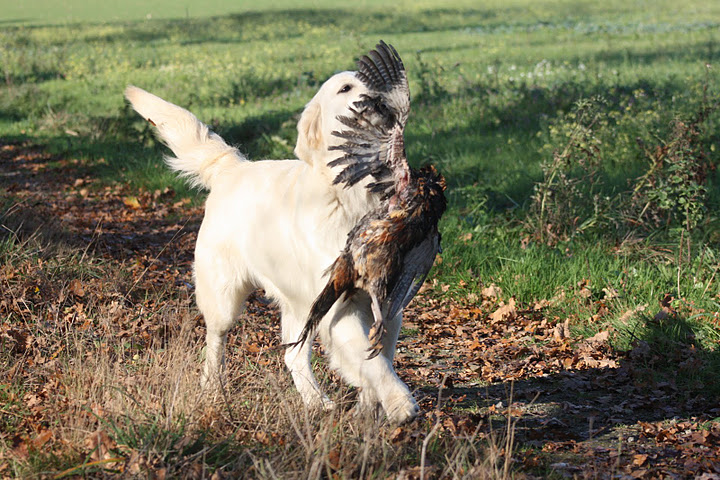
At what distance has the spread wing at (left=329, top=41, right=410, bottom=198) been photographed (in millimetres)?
3182

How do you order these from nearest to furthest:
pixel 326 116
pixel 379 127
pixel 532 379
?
pixel 379 127, pixel 326 116, pixel 532 379

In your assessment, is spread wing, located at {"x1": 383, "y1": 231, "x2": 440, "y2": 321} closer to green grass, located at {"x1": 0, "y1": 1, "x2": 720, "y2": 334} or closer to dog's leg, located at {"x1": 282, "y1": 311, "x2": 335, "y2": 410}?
dog's leg, located at {"x1": 282, "y1": 311, "x2": 335, "y2": 410}

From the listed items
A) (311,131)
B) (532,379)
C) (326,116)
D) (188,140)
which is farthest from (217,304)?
(532,379)

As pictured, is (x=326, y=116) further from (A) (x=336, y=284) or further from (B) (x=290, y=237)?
(A) (x=336, y=284)

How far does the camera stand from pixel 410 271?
3.44 m

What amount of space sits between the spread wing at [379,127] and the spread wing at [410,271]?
292 millimetres

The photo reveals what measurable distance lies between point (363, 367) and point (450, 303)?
2770 millimetres

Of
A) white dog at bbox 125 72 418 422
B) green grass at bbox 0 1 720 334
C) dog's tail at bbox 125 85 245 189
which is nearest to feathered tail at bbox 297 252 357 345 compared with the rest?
white dog at bbox 125 72 418 422

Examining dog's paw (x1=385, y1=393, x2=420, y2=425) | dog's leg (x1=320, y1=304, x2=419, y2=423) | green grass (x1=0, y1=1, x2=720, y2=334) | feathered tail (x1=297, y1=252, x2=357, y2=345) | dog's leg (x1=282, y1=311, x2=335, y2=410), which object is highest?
feathered tail (x1=297, y1=252, x2=357, y2=345)

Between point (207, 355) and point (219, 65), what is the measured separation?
51.5 feet

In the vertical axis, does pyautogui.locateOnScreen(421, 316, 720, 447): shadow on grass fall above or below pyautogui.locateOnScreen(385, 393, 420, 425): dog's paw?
below

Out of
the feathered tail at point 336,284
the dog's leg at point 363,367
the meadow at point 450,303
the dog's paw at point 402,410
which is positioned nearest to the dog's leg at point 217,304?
the meadow at point 450,303

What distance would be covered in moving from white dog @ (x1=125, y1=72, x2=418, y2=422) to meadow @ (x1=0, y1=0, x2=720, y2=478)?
20cm

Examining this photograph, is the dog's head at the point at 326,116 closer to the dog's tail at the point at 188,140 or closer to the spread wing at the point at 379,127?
the spread wing at the point at 379,127
